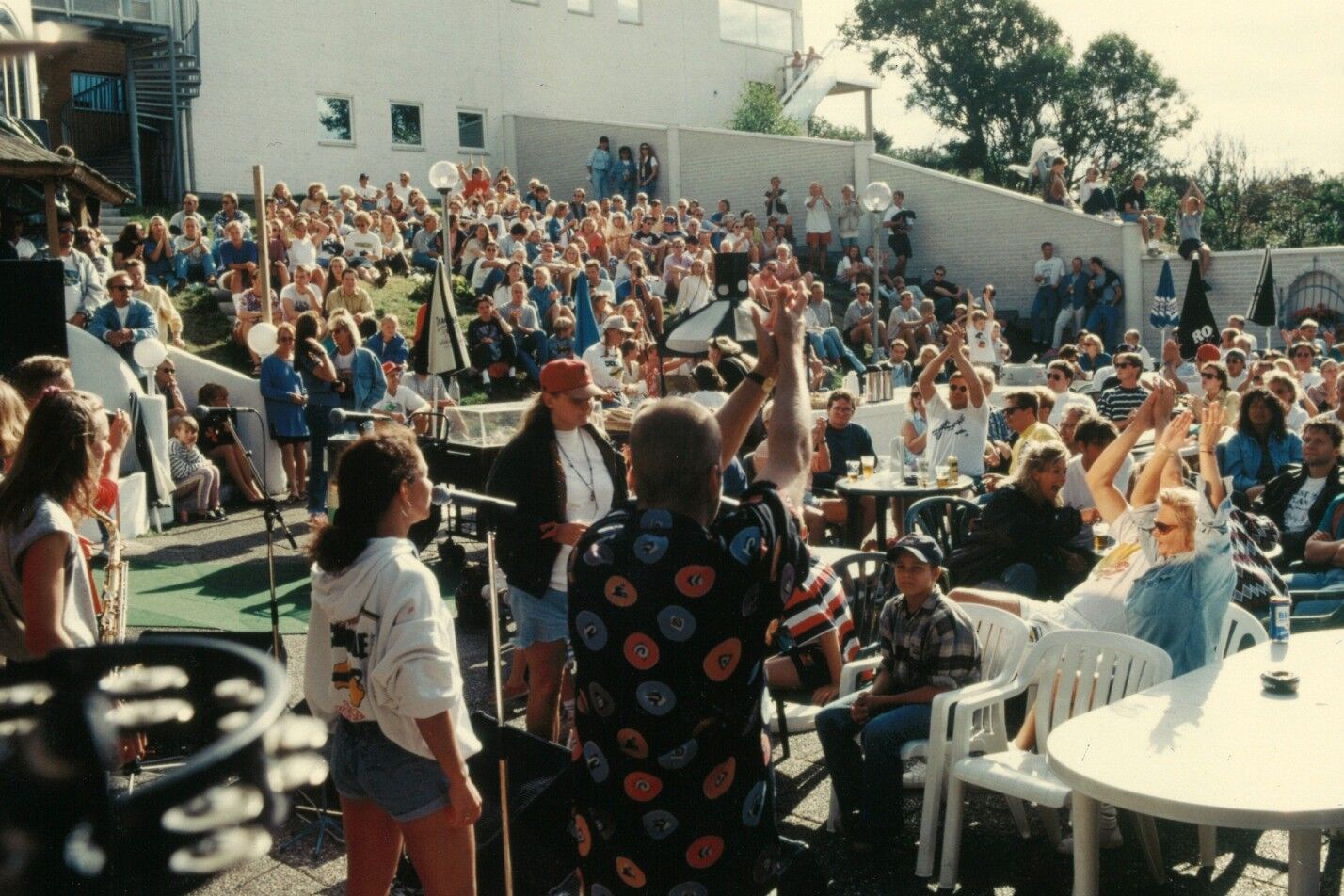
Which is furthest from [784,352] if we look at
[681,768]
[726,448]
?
[681,768]

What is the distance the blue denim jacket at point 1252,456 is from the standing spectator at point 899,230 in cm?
1744

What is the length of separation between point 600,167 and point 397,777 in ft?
83.9

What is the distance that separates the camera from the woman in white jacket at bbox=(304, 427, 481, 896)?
302cm

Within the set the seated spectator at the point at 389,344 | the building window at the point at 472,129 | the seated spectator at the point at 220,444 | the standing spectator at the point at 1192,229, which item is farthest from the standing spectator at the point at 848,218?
the seated spectator at the point at 220,444

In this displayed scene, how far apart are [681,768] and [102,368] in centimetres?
1028

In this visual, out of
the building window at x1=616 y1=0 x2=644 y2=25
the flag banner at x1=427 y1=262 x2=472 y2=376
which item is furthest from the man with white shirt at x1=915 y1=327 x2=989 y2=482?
the building window at x1=616 y1=0 x2=644 y2=25

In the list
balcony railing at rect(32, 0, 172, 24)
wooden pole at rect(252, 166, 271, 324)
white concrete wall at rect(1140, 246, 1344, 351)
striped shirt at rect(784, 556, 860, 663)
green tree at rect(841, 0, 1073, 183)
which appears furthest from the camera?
green tree at rect(841, 0, 1073, 183)

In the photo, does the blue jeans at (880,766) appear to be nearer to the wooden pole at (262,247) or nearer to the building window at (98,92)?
the wooden pole at (262,247)

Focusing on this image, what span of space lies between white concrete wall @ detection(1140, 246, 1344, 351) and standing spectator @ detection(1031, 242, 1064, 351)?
164 centimetres

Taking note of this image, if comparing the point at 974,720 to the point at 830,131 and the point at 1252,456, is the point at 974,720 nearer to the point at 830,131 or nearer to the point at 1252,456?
the point at 1252,456

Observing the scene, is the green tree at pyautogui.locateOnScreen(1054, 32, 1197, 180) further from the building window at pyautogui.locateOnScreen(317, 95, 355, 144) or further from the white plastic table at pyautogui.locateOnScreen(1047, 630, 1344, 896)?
the white plastic table at pyautogui.locateOnScreen(1047, 630, 1344, 896)

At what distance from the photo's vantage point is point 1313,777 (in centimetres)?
337

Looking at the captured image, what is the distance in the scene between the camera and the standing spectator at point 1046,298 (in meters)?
23.4

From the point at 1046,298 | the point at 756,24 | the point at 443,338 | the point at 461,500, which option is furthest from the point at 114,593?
the point at 756,24
